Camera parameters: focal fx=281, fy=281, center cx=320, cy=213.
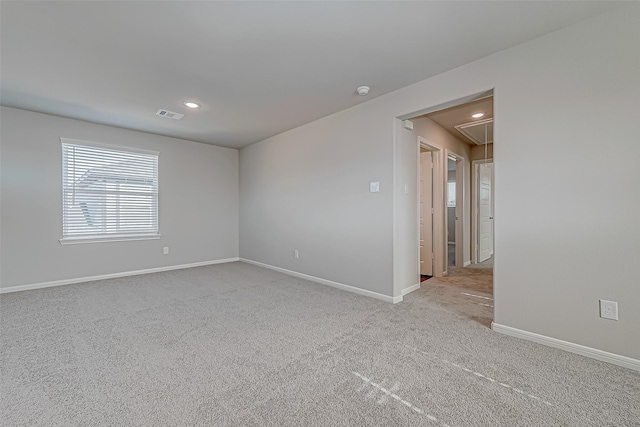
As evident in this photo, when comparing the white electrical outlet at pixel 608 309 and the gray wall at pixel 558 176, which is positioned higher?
the gray wall at pixel 558 176

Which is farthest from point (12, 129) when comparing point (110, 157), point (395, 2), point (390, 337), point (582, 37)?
point (582, 37)

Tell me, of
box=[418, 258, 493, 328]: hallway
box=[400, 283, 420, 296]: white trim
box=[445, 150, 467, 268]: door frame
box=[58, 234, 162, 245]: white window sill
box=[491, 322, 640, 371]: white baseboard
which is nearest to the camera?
box=[491, 322, 640, 371]: white baseboard

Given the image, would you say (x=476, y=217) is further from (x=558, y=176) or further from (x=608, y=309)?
(x=608, y=309)

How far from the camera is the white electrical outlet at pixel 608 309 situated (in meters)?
1.94

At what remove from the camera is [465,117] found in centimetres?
402

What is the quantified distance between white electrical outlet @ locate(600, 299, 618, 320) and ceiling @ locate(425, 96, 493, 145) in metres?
2.22

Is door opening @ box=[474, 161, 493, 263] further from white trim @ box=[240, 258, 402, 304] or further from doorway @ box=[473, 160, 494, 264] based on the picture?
white trim @ box=[240, 258, 402, 304]

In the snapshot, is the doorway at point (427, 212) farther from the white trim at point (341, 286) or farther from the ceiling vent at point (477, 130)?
the white trim at point (341, 286)

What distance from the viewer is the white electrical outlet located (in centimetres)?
194

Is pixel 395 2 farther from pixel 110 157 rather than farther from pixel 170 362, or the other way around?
pixel 110 157

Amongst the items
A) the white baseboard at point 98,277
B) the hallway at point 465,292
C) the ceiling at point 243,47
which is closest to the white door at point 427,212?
the hallway at point 465,292

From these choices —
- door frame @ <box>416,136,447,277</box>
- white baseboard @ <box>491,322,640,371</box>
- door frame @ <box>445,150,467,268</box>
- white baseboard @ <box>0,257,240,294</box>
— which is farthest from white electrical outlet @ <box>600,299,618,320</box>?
white baseboard @ <box>0,257,240,294</box>

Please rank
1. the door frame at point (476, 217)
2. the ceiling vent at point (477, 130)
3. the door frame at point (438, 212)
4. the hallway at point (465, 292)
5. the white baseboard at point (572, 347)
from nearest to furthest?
the white baseboard at point (572, 347), the hallway at point (465, 292), the ceiling vent at point (477, 130), the door frame at point (438, 212), the door frame at point (476, 217)

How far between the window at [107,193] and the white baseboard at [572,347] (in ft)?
17.2
